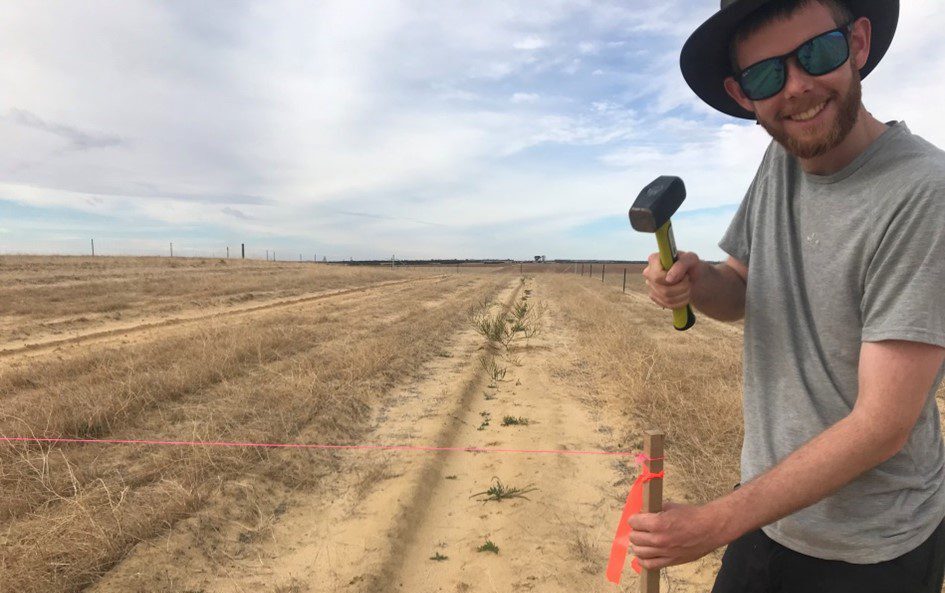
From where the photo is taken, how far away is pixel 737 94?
4.74ft

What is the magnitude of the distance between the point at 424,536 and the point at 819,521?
8.83 feet

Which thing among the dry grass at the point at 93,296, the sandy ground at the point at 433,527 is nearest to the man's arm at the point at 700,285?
the sandy ground at the point at 433,527

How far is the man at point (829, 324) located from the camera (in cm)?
101

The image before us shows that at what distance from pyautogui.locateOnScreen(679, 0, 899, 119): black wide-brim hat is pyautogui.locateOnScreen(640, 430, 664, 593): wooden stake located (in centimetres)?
106

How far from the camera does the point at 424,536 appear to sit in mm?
3469

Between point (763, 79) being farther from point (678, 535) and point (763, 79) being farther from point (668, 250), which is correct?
point (678, 535)

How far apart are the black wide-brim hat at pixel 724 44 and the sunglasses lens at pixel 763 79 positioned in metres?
0.13

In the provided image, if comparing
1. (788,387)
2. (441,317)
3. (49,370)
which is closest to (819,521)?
(788,387)

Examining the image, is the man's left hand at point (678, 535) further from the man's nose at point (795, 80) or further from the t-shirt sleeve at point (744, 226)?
the man's nose at point (795, 80)

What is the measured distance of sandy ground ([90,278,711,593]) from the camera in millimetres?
2990

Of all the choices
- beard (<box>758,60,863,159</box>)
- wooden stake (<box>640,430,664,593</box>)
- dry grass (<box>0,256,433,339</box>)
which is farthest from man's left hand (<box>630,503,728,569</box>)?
dry grass (<box>0,256,433,339</box>)

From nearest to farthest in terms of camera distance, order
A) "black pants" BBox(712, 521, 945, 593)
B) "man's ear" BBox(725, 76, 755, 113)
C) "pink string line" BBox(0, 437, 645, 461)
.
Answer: "black pants" BBox(712, 521, 945, 593), "man's ear" BBox(725, 76, 755, 113), "pink string line" BBox(0, 437, 645, 461)

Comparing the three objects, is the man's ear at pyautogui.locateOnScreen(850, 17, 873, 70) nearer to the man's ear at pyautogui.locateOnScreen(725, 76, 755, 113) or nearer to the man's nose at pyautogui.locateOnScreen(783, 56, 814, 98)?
the man's nose at pyautogui.locateOnScreen(783, 56, 814, 98)

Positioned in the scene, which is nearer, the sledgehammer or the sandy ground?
the sledgehammer
